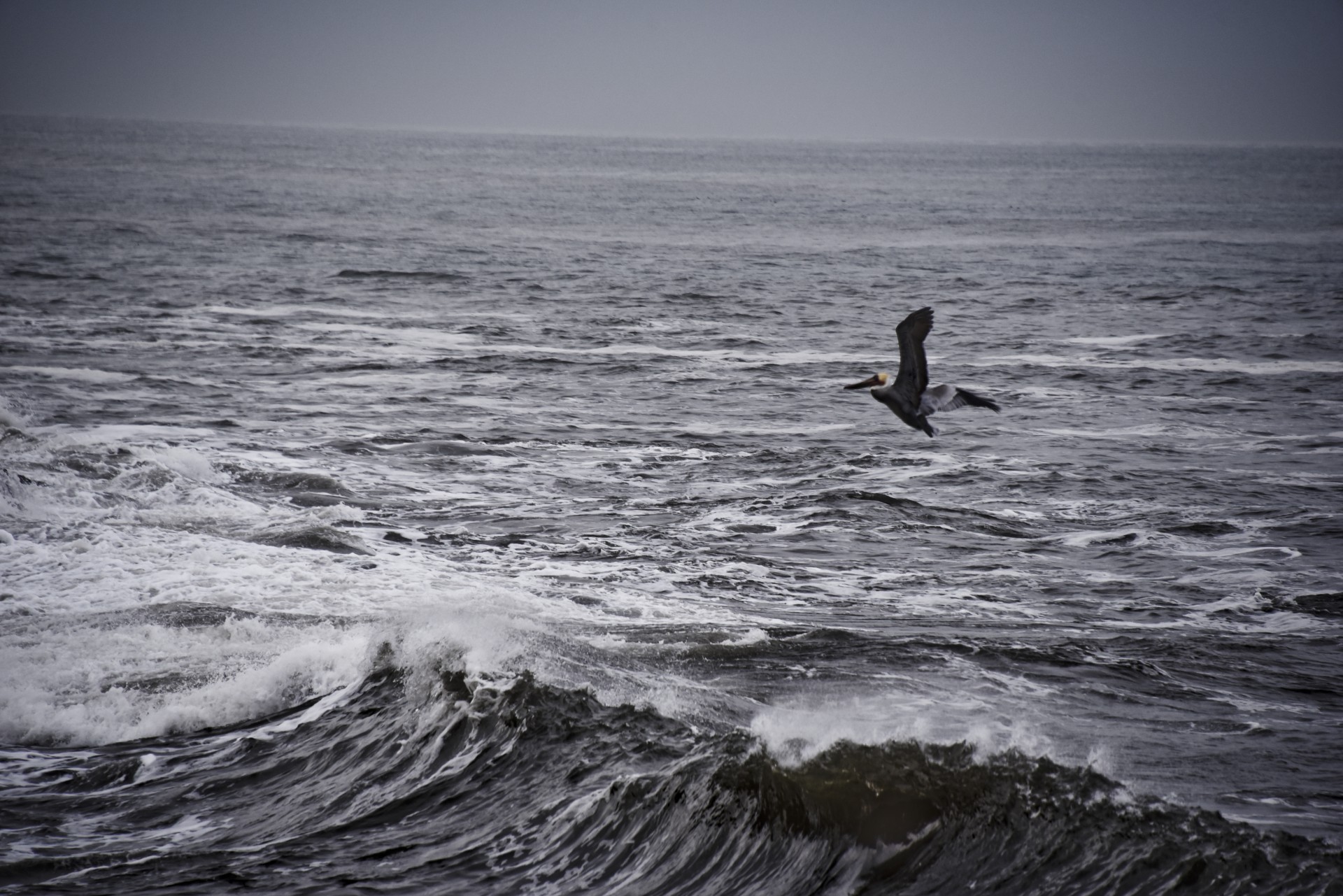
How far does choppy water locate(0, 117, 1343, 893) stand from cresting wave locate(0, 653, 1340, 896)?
3 centimetres

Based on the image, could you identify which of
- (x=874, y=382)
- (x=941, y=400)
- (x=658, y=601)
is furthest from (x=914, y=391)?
(x=658, y=601)

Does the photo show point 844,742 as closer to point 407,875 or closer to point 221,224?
point 407,875

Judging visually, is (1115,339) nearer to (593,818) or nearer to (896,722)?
(896,722)

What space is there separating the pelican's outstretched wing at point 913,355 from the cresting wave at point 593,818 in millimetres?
2908

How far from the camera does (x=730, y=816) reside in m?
7.93

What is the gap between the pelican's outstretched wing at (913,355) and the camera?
9.23m

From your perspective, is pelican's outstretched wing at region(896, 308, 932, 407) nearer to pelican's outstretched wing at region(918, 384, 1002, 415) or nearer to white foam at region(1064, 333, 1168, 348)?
pelican's outstretched wing at region(918, 384, 1002, 415)

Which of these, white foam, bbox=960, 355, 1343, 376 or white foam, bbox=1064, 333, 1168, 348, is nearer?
white foam, bbox=960, 355, 1343, 376

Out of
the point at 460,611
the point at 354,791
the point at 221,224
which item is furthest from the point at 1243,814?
the point at 221,224

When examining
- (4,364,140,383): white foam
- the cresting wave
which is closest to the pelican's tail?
the cresting wave

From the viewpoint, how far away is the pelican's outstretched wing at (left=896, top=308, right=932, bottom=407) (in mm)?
9234

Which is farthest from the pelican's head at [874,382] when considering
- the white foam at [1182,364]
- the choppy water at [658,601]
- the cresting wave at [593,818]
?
the white foam at [1182,364]

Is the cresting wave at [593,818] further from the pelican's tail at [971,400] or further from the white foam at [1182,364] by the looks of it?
the white foam at [1182,364]

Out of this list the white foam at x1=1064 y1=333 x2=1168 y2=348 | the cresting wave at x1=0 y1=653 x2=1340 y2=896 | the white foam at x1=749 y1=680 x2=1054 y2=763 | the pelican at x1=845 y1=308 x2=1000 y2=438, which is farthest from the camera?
the white foam at x1=1064 y1=333 x2=1168 y2=348
